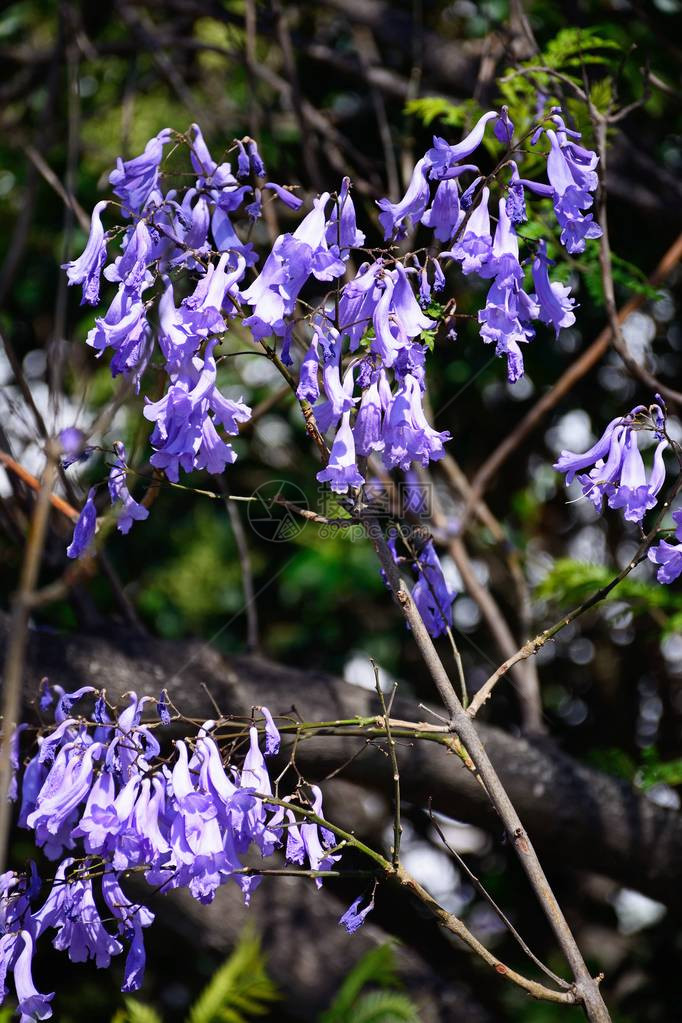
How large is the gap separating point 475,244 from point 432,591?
557mm

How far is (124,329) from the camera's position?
132cm

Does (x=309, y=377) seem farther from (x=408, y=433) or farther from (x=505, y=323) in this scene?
(x=505, y=323)

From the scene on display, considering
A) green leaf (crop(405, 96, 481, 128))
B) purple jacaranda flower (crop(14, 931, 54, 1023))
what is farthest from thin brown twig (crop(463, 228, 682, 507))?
purple jacaranda flower (crop(14, 931, 54, 1023))

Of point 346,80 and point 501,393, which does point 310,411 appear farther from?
point 346,80

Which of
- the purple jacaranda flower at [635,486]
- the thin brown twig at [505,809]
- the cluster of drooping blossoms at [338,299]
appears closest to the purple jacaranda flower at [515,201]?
the cluster of drooping blossoms at [338,299]

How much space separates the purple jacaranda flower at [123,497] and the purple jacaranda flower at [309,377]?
0.91 ft

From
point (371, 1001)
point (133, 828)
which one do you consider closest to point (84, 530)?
point (133, 828)

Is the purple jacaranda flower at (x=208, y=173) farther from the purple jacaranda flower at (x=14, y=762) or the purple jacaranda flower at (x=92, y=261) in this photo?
the purple jacaranda flower at (x=14, y=762)

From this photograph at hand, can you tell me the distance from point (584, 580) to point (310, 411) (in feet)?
4.32

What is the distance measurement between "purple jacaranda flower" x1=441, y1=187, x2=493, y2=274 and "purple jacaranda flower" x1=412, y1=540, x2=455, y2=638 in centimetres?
47

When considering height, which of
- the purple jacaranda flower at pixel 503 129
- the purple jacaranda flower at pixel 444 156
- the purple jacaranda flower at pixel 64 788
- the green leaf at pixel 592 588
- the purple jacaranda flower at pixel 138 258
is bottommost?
the green leaf at pixel 592 588

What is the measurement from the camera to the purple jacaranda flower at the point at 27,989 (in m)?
1.40

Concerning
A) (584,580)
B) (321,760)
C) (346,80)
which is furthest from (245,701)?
(346,80)

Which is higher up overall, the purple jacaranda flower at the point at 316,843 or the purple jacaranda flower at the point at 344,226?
the purple jacaranda flower at the point at 344,226
